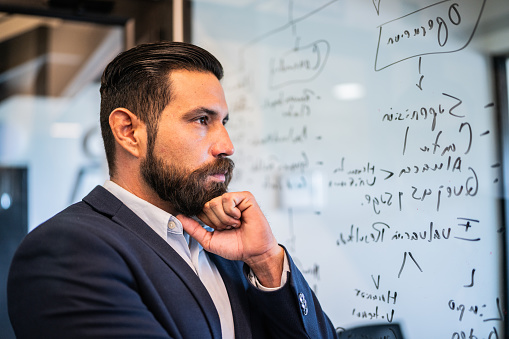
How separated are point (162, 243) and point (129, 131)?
1.17 ft

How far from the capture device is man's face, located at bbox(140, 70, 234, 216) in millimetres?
1279

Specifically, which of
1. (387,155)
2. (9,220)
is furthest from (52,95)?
(387,155)

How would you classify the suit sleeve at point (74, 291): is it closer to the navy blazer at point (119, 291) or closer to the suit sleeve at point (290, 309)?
the navy blazer at point (119, 291)

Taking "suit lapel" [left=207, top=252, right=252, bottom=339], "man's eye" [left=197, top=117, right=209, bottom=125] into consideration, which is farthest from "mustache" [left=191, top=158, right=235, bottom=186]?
"suit lapel" [left=207, top=252, right=252, bottom=339]

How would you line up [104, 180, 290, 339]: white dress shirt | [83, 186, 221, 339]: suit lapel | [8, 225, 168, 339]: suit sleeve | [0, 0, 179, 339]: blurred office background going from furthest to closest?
1. [0, 0, 179, 339]: blurred office background
2. [104, 180, 290, 339]: white dress shirt
3. [83, 186, 221, 339]: suit lapel
4. [8, 225, 168, 339]: suit sleeve

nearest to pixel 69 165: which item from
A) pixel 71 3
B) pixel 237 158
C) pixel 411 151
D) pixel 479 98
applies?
pixel 71 3

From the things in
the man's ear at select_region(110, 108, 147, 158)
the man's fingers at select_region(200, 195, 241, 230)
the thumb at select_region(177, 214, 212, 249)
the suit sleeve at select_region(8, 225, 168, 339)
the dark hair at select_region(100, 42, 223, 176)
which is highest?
the dark hair at select_region(100, 42, 223, 176)

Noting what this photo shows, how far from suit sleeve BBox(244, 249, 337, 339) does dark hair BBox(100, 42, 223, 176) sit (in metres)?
0.51

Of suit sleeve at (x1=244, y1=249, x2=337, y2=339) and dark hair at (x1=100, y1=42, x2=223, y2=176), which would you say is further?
dark hair at (x1=100, y1=42, x2=223, y2=176)

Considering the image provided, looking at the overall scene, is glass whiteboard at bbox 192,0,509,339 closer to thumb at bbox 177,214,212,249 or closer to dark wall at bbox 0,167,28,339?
thumb at bbox 177,214,212,249

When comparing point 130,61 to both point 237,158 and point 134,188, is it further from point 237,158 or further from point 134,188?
point 237,158

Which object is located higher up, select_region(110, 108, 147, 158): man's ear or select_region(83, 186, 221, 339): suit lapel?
select_region(110, 108, 147, 158): man's ear

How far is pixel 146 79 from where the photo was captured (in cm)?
134

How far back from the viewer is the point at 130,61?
4.50 ft
